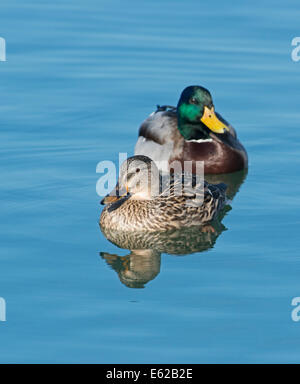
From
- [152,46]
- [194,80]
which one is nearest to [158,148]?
[194,80]

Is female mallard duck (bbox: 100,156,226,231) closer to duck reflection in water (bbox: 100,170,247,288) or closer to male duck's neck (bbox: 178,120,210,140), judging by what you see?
duck reflection in water (bbox: 100,170,247,288)

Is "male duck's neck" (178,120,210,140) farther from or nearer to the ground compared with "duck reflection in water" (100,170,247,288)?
farther from the ground

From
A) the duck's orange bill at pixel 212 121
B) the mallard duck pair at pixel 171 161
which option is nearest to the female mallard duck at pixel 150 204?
the mallard duck pair at pixel 171 161

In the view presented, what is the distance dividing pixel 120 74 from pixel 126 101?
3.04 feet

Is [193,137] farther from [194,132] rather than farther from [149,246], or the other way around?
[149,246]

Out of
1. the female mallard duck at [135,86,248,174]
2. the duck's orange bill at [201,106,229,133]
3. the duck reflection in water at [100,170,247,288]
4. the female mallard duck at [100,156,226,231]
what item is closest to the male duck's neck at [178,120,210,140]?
the female mallard duck at [135,86,248,174]

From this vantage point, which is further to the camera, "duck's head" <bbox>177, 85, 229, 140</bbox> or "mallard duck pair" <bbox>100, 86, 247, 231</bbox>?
"duck's head" <bbox>177, 85, 229, 140</bbox>

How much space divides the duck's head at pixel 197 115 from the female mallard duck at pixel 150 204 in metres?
2.00

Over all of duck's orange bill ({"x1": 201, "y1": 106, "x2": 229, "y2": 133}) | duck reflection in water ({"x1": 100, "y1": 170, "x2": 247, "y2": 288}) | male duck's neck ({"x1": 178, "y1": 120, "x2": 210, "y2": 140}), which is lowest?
duck reflection in water ({"x1": 100, "y1": 170, "x2": 247, "y2": 288})

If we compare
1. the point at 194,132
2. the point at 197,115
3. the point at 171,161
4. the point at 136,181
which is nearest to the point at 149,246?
the point at 136,181

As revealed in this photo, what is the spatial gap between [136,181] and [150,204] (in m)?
0.31

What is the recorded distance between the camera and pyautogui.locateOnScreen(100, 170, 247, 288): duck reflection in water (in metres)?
7.97

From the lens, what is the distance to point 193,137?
11.5 meters

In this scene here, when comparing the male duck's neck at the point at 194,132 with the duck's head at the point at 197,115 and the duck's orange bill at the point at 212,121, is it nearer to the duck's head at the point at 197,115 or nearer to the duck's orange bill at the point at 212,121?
the duck's head at the point at 197,115
